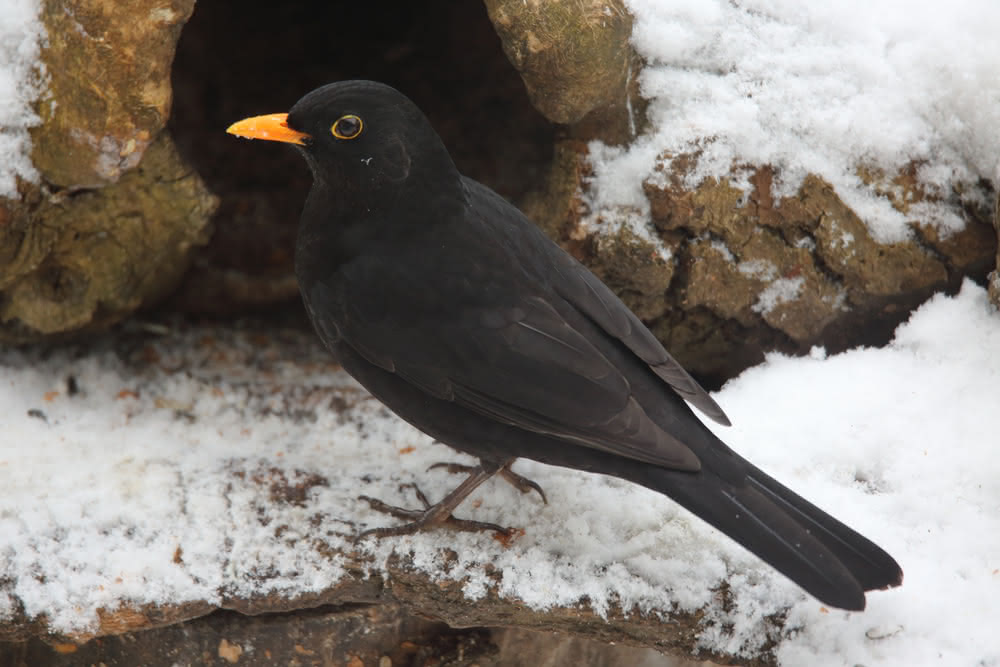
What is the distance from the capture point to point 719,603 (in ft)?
10.2

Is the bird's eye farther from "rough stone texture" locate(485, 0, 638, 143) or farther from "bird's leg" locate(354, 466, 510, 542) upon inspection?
"bird's leg" locate(354, 466, 510, 542)

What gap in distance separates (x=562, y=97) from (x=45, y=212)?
6.85 feet

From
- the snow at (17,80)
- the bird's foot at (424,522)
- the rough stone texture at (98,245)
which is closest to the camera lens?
the bird's foot at (424,522)

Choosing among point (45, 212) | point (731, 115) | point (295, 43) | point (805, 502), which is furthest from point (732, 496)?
point (295, 43)

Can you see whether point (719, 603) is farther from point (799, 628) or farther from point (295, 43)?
point (295, 43)

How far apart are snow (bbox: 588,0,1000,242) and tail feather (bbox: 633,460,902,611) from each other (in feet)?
4.52

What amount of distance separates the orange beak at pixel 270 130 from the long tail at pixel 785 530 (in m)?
1.60

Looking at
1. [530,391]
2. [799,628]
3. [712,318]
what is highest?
[712,318]

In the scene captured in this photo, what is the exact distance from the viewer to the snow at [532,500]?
308cm

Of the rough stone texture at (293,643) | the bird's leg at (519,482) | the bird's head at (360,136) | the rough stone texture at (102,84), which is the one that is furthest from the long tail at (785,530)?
the rough stone texture at (102,84)

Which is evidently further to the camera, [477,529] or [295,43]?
[295,43]

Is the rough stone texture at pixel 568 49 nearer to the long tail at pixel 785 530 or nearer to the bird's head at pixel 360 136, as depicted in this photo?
the bird's head at pixel 360 136

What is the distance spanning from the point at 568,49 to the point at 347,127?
38.7 inches

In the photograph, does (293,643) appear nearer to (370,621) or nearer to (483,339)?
(370,621)
